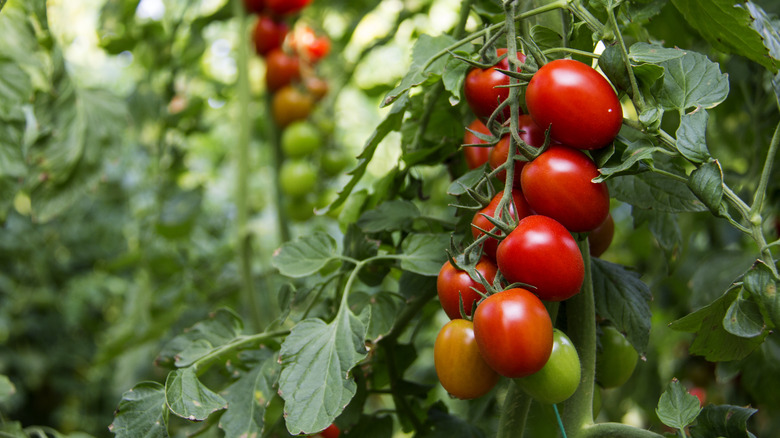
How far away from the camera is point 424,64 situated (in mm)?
467

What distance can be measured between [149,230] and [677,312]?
1.03 meters

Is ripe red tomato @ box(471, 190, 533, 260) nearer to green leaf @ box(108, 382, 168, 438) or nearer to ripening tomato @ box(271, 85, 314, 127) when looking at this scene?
green leaf @ box(108, 382, 168, 438)

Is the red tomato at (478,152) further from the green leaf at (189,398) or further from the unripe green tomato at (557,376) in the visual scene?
the green leaf at (189,398)

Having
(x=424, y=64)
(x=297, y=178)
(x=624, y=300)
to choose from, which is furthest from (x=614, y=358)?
(x=297, y=178)

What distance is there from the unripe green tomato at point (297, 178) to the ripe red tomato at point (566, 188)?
0.80 m

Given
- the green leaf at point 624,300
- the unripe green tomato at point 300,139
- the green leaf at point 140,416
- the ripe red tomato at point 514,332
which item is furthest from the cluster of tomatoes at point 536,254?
the unripe green tomato at point 300,139

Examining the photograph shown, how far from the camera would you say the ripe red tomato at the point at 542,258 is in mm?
359

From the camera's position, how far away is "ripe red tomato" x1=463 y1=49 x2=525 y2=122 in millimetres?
437

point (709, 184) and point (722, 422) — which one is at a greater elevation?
point (709, 184)

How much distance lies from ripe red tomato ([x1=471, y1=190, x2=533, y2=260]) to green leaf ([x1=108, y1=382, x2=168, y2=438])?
0.87 feet

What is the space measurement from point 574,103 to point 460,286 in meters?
0.13

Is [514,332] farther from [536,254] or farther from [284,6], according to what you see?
[284,6]

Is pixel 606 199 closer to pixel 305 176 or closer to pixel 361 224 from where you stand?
pixel 361 224

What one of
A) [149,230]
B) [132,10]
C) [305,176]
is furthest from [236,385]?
[132,10]
